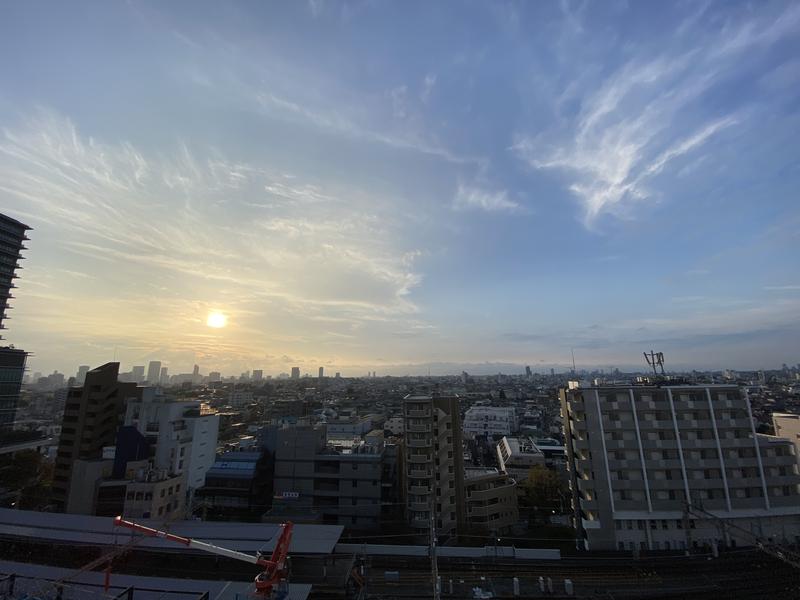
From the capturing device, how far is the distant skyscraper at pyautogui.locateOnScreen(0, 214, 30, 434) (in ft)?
199

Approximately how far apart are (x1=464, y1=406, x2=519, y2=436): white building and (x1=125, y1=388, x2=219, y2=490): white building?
2123 inches

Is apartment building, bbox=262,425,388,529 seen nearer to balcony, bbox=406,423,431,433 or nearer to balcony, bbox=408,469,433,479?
balcony, bbox=408,469,433,479

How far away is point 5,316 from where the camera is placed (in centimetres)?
6656

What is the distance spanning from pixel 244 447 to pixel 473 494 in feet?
101

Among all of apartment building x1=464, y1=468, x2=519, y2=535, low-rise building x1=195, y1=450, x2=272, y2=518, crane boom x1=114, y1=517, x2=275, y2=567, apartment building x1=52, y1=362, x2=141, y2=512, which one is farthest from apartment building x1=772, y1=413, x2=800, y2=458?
apartment building x1=52, y1=362, x2=141, y2=512

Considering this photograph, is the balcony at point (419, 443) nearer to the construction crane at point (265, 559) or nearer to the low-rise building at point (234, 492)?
the construction crane at point (265, 559)

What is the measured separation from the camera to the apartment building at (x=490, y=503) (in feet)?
115

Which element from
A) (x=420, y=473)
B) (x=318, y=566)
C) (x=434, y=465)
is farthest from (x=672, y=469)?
(x=318, y=566)

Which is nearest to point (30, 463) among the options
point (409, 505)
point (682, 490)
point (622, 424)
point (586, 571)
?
point (409, 505)

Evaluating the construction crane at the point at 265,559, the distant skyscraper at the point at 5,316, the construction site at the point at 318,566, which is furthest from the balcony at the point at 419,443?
the distant skyscraper at the point at 5,316

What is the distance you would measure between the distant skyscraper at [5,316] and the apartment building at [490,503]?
68245mm

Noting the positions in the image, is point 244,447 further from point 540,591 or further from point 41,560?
point 540,591

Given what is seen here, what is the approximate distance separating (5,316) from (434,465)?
256 ft

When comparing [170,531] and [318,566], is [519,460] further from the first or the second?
[170,531]
